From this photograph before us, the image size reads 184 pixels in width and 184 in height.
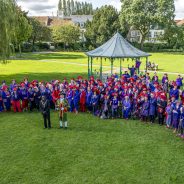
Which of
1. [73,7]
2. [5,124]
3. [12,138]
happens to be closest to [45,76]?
[5,124]

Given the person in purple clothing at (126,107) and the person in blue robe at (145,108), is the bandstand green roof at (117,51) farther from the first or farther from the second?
the person in blue robe at (145,108)

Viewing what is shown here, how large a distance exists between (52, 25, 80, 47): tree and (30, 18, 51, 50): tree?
1.73 metres

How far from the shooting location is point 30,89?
51.6 ft

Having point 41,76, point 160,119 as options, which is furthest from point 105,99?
point 41,76

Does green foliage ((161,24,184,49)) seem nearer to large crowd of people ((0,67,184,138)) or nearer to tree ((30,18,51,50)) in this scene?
tree ((30,18,51,50))

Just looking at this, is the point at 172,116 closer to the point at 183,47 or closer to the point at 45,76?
the point at 45,76

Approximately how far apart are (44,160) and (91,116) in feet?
18.2

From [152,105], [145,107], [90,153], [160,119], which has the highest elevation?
[152,105]

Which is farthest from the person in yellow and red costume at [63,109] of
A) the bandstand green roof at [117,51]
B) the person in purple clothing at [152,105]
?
the bandstand green roof at [117,51]

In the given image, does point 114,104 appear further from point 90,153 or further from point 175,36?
point 175,36

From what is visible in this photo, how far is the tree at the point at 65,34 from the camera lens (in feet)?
216

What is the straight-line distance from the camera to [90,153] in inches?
406

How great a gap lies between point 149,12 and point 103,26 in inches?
422

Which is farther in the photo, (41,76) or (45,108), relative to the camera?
(41,76)
